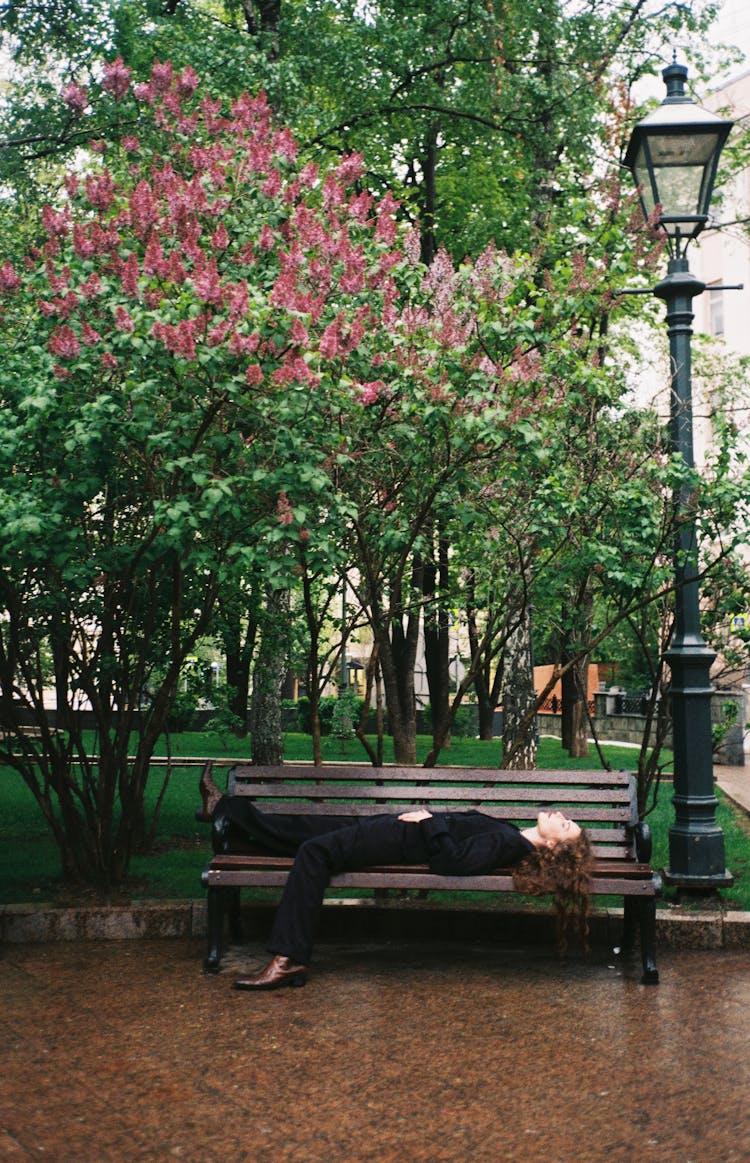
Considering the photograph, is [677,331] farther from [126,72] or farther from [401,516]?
[126,72]

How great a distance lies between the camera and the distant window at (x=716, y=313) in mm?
46469

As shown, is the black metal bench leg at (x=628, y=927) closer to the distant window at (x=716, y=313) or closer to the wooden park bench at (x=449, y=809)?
the wooden park bench at (x=449, y=809)

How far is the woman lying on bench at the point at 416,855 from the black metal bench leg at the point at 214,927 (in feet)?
0.79

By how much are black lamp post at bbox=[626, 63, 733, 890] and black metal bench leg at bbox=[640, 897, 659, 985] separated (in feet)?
4.41

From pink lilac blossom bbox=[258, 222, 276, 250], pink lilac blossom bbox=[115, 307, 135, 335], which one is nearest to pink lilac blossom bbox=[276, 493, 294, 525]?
pink lilac blossom bbox=[115, 307, 135, 335]

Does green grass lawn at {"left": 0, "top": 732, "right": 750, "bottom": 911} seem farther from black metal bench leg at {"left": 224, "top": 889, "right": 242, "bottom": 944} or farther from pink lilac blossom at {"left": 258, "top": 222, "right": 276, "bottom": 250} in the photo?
pink lilac blossom at {"left": 258, "top": 222, "right": 276, "bottom": 250}

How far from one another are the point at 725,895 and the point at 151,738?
3798mm

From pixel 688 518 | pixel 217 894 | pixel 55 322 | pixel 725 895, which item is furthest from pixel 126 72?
pixel 725 895

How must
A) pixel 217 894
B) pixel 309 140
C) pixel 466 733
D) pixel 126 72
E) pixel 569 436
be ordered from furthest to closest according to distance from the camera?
pixel 466 733 < pixel 309 140 < pixel 569 436 < pixel 126 72 < pixel 217 894

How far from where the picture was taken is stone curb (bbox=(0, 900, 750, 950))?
22.2 ft

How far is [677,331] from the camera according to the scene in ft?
26.1

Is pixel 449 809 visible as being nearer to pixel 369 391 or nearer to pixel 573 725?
pixel 369 391

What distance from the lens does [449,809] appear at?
6.96m

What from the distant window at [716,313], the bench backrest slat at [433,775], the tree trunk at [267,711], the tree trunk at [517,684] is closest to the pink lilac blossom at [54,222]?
the bench backrest slat at [433,775]
